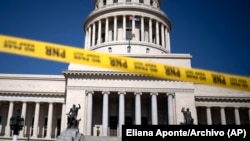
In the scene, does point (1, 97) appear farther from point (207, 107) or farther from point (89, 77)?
point (207, 107)

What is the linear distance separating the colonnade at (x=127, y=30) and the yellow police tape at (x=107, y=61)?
4730 centimetres

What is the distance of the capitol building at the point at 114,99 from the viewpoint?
1663 inches

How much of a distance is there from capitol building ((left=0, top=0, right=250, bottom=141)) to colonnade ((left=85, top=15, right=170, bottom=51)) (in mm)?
409

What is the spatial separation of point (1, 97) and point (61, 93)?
8.66 meters

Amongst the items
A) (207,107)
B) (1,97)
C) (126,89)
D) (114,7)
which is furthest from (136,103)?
(114,7)

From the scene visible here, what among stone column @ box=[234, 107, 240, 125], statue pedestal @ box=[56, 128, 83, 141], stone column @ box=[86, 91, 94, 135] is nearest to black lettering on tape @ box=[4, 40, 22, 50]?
statue pedestal @ box=[56, 128, 83, 141]

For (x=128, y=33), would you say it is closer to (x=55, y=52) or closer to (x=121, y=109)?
(x=121, y=109)

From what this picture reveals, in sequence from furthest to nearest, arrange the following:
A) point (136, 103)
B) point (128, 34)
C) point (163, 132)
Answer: point (128, 34), point (136, 103), point (163, 132)

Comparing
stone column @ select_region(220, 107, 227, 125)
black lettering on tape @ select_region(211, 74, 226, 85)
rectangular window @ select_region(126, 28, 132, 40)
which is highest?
rectangular window @ select_region(126, 28, 132, 40)

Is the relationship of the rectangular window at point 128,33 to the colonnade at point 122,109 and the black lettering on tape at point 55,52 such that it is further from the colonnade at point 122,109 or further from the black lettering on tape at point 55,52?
the black lettering on tape at point 55,52

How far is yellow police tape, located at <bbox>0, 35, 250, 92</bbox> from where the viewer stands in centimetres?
977

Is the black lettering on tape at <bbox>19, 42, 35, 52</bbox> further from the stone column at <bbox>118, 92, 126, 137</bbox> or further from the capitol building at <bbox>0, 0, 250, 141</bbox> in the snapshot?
the stone column at <bbox>118, 92, 126, 137</bbox>

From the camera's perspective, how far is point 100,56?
35.0 ft

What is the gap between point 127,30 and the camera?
6022 cm
